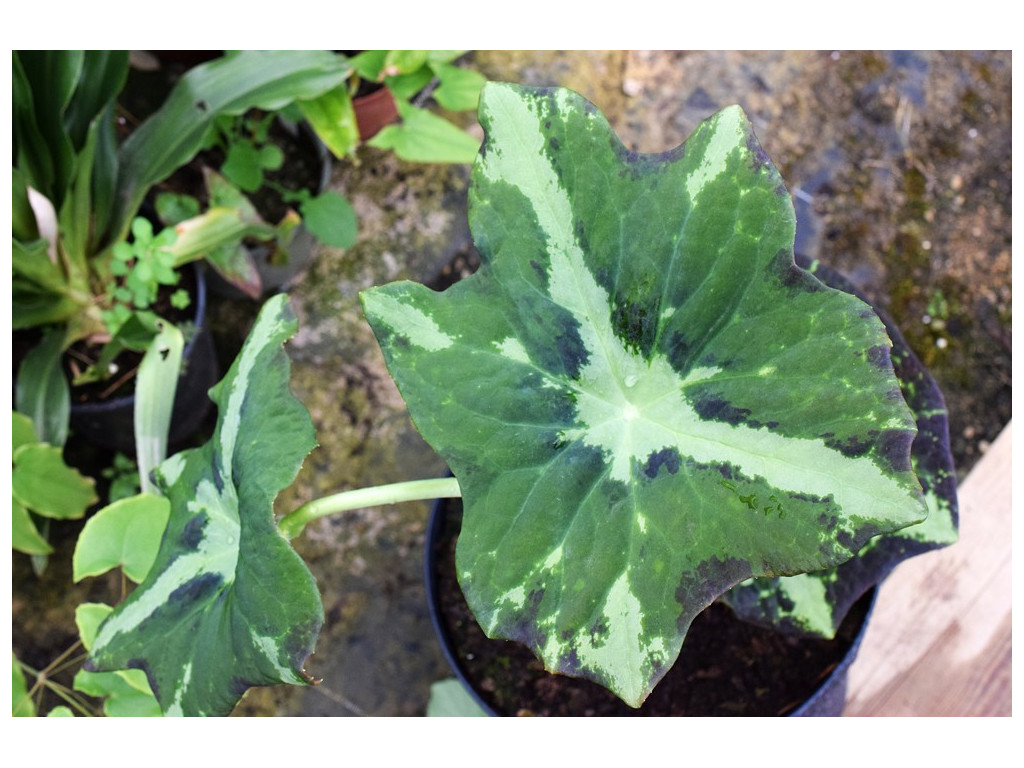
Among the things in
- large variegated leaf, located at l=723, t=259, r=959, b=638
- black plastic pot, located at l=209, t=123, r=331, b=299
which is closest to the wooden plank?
large variegated leaf, located at l=723, t=259, r=959, b=638

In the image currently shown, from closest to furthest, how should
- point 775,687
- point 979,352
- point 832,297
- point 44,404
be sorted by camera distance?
point 832,297 → point 775,687 → point 44,404 → point 979,352

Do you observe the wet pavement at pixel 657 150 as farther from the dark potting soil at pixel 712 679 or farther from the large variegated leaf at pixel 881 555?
the large variegated leaf at pixel 881 555

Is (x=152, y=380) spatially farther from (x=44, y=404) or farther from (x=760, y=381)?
(x=760, y=381)

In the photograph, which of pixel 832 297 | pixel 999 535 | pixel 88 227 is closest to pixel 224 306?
pixel 88 227

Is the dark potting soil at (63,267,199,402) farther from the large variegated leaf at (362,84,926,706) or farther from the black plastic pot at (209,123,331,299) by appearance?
the large variegated leaf at (362,84,926,706)

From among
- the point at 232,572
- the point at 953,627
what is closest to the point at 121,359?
the point at 232,572

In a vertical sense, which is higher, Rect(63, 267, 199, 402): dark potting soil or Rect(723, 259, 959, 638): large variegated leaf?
Rect(723, 259, 959, 638): large variegated leaf
